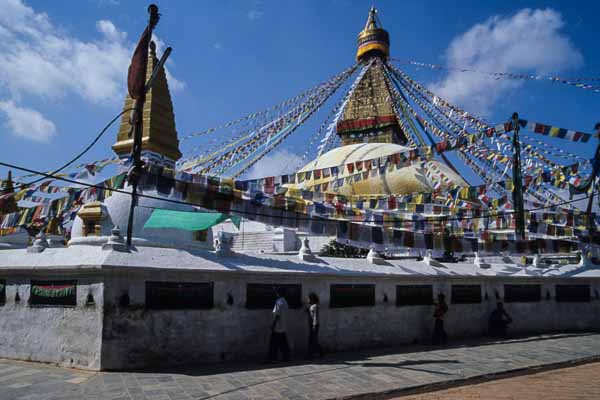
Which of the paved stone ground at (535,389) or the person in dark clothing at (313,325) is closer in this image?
the paved stone ground at (535,389)

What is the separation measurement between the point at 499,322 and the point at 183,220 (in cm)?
799

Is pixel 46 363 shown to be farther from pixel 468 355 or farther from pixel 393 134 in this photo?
pixel 393 134

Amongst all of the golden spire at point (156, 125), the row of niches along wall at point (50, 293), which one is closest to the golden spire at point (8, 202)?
the golden spire at point (156, 125)

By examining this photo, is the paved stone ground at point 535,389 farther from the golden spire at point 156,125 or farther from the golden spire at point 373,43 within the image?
the golden spire at point 373,43

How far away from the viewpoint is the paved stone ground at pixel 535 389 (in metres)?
5.88

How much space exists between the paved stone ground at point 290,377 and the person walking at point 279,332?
0.93 ft

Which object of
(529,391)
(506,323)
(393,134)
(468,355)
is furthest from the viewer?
(393,134)

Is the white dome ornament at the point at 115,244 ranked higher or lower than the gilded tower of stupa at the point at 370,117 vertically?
lower

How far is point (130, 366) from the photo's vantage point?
6.69 metres

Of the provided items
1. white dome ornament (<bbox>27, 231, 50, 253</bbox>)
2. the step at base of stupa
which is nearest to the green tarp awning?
white dome ornament (<bbox>27, 231, 50, 253</bbox>)

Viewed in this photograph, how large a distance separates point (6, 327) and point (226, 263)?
Result: 397cm

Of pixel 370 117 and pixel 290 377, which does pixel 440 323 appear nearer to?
pixel 290 377

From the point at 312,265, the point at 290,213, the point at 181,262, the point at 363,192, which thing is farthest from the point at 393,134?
the point at 181,262

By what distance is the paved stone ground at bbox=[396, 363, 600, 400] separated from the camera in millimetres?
5879
